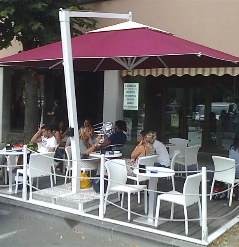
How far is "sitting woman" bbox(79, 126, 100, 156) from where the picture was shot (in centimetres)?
713

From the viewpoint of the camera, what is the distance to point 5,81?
14336 millimetres

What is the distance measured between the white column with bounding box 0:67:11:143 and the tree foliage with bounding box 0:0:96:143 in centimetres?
415

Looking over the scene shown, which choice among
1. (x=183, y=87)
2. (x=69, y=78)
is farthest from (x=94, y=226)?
(x=183, y=87)

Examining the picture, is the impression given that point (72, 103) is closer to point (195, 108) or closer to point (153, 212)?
point (153, 212)

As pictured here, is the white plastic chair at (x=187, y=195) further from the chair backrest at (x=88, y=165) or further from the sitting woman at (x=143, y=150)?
the chair backrest at (x=88, y=165)

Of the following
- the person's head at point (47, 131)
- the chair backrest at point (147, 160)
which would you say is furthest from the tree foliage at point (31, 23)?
the chair backrest at point (147, 160)

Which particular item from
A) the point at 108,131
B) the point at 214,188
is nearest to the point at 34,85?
the point at 108,131

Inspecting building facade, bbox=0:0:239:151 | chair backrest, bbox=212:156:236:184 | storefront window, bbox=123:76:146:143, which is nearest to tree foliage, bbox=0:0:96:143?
building facade, bbox=0:0:239:151

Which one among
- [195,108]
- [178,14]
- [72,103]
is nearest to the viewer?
[72,103]

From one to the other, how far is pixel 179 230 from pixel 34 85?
6.59 meters

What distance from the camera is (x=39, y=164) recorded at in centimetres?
639

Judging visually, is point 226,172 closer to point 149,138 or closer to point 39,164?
point 149,138

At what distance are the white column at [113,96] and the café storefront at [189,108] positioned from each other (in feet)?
0.94

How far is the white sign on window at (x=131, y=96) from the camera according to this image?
1204cm
